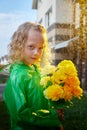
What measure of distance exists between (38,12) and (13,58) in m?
29.2

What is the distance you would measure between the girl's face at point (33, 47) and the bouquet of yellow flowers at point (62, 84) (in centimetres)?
14

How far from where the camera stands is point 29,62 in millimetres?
2193

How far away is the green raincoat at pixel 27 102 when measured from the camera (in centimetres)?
198

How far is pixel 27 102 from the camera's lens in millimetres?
2061

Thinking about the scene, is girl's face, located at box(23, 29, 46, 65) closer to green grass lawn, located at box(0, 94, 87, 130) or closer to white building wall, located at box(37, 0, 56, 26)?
green grass lawn, located at box(0, 94, 87, 130)

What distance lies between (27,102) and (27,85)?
10cm

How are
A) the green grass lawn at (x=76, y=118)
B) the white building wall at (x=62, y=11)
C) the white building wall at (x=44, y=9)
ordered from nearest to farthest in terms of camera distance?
1. the green grass lawn at (x=76, y=118)
2. the white building wall at (x=62, y=11)
3. the white building wall at (x=44, y=9)

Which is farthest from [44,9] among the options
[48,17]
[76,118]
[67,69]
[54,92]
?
[54,92]

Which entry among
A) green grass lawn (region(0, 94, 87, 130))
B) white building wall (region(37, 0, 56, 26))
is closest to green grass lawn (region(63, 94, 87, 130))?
green grass lawn (region(0, 94, 87, 130))

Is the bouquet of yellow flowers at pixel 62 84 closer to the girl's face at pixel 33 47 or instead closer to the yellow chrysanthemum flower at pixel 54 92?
the yellow chrysanthemum flower at pixel 54 92

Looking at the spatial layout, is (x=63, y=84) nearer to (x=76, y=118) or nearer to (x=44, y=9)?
(x=76, y=118)

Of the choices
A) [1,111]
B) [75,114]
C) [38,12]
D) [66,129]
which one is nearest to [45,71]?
[66,129]

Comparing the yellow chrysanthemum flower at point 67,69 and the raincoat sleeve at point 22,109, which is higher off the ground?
the yellow chrysanthemum flower at point 67,69

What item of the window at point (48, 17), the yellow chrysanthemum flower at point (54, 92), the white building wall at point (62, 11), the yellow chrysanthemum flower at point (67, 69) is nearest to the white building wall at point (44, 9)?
the window at point (48, 17)
